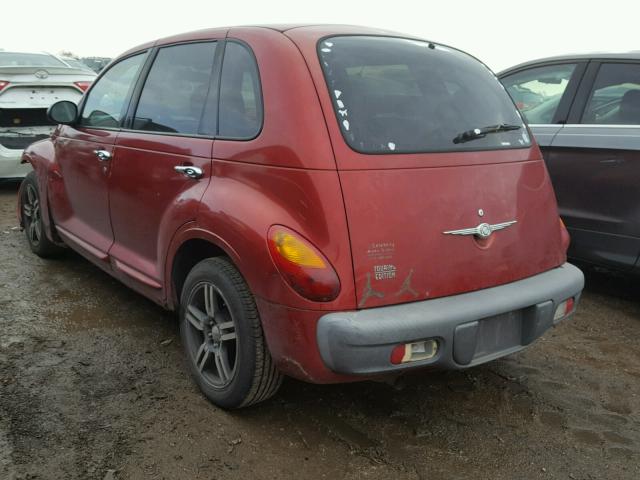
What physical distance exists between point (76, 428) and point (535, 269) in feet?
6.74

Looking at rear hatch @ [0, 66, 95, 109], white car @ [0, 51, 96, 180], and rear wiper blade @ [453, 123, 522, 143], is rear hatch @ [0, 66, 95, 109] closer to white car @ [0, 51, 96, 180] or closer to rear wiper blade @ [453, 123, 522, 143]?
white car @ [0, 51, 96, 180]

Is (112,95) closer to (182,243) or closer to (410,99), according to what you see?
(182,243)

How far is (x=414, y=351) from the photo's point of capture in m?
2.24

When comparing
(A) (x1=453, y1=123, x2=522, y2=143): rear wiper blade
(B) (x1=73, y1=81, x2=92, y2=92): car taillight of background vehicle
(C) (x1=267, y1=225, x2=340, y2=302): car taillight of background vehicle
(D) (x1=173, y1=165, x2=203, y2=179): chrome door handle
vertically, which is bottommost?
(B) (x1=73, y1=81, x2=92, y2=92): car taillight of background vehicle

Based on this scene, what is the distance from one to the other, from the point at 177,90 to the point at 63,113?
4.07ft

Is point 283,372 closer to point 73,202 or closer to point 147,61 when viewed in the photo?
point 147,61

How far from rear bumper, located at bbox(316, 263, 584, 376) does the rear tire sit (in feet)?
10.4

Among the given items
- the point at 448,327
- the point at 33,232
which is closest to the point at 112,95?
the point at 33,232

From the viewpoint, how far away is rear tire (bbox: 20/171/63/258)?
4.64 meters

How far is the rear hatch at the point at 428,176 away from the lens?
225cm

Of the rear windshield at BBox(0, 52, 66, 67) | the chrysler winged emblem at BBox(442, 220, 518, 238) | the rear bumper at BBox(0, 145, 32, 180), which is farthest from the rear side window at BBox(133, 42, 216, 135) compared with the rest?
the rear windshield at BBox(0, 52, 66, 67)

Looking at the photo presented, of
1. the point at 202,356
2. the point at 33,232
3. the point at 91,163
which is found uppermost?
the point at 91,163

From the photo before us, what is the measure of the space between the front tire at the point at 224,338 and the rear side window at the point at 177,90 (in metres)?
0.74

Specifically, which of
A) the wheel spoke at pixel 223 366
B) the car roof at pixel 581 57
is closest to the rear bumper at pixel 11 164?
the wheel spoke at pixel 223 366
